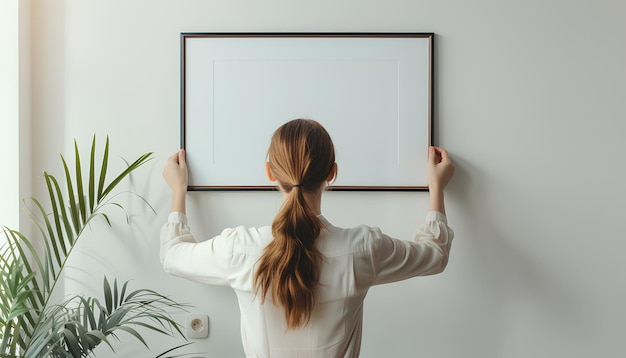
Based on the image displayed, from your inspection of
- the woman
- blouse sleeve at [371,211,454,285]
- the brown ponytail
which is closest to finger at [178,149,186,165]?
the woman

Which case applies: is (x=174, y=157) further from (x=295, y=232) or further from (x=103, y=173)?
(x=295, y=232)

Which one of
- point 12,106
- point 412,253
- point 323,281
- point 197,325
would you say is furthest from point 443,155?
point 12,106

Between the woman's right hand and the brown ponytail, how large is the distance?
0.56m

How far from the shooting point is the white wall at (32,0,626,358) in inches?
68.6

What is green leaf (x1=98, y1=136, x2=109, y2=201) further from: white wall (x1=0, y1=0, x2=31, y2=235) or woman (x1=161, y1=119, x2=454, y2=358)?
woman (x1=161, y1=119, x2=454, y2=358)

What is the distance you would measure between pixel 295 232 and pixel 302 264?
8 centimetres

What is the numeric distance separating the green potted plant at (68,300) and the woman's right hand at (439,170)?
899 millimetres

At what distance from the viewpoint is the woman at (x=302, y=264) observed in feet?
3.96

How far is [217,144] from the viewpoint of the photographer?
5.69 feet

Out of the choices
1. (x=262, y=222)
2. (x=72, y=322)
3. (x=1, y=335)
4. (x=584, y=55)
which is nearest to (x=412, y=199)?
(x=262, y=222)

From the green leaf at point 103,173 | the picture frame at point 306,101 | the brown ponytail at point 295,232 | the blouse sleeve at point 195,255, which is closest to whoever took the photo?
the brown ponytail at point 295,232

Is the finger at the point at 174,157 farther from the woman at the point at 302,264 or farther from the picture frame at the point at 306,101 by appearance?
the woman at the point at 302,264

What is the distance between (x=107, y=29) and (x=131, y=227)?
67cm

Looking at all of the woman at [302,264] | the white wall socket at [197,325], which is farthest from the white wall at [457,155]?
the woman at [302,264]
